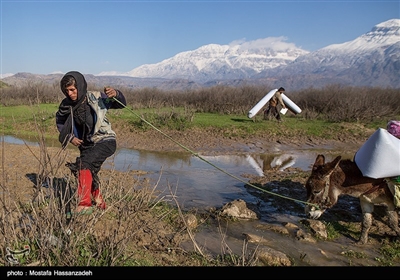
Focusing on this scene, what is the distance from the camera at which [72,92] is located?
4797 millimetres

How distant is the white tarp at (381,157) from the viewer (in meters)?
5.23

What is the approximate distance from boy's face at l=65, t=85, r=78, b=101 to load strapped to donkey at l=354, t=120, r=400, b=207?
4665 millimetres

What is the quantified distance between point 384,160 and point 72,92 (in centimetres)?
488

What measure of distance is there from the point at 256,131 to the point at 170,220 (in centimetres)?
1154

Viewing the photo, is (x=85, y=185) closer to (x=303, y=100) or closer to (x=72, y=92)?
(x=72, y=92)

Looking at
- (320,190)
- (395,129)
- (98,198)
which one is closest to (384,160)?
(395,129)

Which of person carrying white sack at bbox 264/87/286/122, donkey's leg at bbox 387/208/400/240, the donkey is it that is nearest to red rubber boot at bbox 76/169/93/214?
the donkey

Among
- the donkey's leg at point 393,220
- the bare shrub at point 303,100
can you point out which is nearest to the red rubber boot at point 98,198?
the donkey's leg at point 393,220

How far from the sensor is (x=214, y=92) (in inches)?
1161

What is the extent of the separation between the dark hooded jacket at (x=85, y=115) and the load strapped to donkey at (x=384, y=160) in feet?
13.3

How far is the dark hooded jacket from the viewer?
4859 mm

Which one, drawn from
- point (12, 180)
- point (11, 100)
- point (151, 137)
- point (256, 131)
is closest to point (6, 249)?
point (12, 180)
